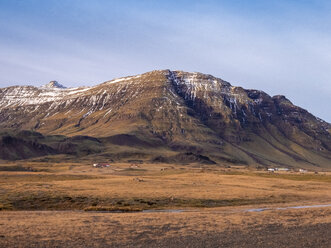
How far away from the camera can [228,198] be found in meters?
61.8

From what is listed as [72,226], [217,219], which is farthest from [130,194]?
[72,226]

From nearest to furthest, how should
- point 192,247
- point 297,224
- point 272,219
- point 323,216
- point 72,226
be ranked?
point 192,247 → point 72,226 → point 297,224 → point 272,219 → point 323,216

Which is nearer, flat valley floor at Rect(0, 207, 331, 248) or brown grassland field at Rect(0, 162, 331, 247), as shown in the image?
flat valley floor at Rect(0, 207, 331, 248)

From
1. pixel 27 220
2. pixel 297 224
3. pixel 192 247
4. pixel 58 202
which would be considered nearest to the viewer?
pixel 192 247

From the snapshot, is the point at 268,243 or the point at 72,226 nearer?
the point at 268,243

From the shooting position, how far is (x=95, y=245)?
2750 centimetres

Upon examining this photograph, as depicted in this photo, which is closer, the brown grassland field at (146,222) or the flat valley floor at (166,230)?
the flat valley floor at (166,230)

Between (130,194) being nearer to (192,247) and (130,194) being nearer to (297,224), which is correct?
(297,224)

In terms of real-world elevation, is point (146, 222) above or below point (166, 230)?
below

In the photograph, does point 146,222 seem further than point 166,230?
Yes

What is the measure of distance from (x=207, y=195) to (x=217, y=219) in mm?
23681

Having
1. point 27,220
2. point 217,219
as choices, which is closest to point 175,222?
point 217,219

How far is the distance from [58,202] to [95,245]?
85.9 feet

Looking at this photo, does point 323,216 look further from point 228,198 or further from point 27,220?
point 27,220
